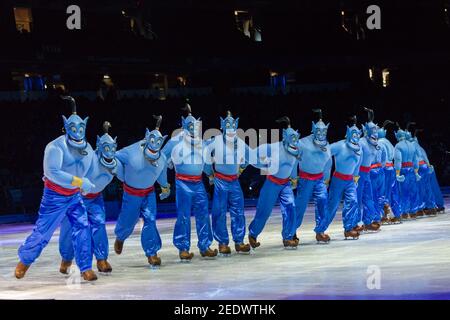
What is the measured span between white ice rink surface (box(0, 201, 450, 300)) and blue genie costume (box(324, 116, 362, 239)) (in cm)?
33

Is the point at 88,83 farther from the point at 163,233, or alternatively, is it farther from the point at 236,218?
the point at 236,218

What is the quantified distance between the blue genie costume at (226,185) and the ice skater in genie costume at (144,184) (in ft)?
3.44

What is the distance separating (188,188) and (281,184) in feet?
5.34

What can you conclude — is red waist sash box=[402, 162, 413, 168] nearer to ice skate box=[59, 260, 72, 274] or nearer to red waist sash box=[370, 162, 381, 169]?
red waist sash box=[370, 162, 381, 169]

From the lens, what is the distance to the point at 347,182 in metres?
13.9

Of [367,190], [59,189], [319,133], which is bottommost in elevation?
[367,190]

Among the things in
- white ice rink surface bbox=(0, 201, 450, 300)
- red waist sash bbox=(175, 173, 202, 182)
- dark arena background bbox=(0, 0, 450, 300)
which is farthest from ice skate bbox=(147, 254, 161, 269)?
dark arena background bbox=(0, 0, 450, 300)

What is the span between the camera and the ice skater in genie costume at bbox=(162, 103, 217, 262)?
38.0 ft

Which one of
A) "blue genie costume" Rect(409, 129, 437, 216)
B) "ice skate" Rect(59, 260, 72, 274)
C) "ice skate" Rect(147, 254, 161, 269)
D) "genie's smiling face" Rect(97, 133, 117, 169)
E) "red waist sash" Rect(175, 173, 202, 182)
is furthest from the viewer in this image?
"blue genie costume" Rect(409, 129, 437, 216)

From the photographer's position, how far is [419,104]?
98.5 feet

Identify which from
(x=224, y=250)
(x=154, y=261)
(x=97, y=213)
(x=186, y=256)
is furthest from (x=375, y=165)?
(x=97, y=213)

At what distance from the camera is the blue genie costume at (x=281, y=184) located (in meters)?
12.7

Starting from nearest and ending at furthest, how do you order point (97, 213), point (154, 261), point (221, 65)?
point (97, 213) < point (154, 261) < point (221, 65)

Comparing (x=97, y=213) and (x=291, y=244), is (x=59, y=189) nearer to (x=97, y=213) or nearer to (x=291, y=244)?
(x=97, y=213)
